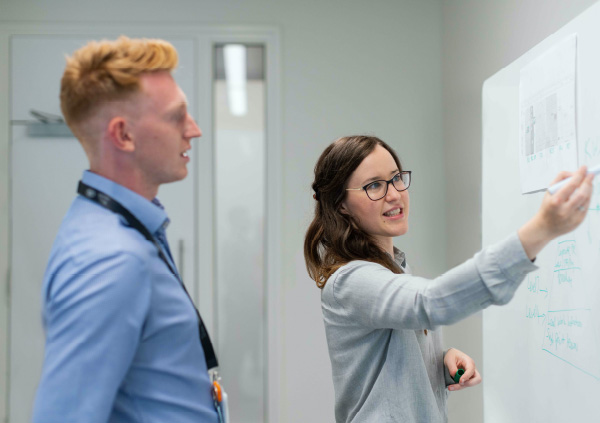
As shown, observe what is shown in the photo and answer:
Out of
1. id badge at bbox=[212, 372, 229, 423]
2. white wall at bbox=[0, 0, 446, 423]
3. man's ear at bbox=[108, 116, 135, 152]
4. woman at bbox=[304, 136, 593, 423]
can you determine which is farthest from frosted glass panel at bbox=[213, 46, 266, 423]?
man's ear at bbox=[108, 116, 135, 152]

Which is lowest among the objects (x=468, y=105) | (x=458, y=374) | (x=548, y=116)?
(x=458, y=374)

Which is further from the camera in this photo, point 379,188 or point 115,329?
point 379,188

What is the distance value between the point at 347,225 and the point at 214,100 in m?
1.82

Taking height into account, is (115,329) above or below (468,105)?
A: below

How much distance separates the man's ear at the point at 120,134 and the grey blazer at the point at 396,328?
1.71ft

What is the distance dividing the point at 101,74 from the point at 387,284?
2.02ft

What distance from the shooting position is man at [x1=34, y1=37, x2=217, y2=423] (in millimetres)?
739

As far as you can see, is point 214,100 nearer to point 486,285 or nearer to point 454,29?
point 454,29

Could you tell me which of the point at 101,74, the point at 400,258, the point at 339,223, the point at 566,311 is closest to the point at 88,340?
→ the point at 101,74

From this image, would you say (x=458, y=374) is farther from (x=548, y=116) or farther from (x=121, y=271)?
(x=121, y=271)

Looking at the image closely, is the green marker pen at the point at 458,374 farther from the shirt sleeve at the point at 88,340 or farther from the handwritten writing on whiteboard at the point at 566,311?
the shirt sleeve at the point at 88,340

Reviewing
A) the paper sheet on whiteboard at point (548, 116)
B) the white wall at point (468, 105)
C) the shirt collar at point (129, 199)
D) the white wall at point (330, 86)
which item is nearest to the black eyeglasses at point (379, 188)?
the paper sheet on whiteboard at point (548, 116)

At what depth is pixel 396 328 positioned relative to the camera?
3.43ft

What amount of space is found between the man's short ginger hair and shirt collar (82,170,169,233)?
0.09 metres
